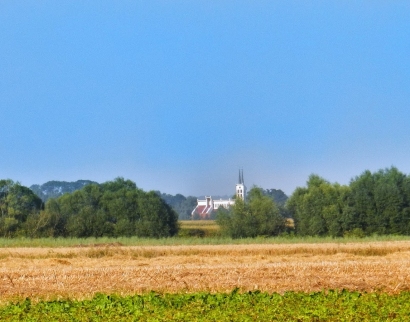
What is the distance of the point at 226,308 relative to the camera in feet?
40.4

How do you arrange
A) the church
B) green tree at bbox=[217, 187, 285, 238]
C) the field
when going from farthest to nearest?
1. the church
2. green tree at bbox=[217, 187, 285, 238]
3. the field

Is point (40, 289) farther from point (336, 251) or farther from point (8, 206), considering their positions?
point (8, 206)

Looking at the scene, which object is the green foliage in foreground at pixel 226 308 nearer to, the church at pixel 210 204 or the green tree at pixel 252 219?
the green tree at pixel 252 219

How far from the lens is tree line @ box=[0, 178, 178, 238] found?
219 feet

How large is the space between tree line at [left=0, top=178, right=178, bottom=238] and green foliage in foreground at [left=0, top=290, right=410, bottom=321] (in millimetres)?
54545

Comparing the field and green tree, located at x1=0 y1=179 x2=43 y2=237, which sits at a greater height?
green tree, located at x1=0 y1=179 x2=43 y2=237

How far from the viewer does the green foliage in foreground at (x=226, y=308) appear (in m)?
11.6

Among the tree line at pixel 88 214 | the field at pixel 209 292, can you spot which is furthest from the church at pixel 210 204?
the field at pixel 209 292

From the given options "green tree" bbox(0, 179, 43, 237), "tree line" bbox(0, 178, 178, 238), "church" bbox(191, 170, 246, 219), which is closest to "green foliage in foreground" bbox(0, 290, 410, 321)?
"tree line" bbox(0, 178, 178, 238)

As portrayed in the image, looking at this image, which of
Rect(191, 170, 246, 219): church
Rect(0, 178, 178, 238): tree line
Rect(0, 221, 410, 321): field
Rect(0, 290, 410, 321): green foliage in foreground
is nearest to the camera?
Rect(0, 290, 410, 321): green foliage in foreground

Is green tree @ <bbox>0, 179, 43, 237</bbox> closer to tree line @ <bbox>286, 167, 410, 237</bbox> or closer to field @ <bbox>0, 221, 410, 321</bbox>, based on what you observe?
tree line @ <bbox>286, 167, 410, 237</bbox>

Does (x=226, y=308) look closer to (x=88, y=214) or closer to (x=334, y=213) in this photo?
(x=334, y=213)

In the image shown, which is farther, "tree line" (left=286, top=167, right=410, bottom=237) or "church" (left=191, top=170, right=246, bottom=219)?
"church" (left=191, top=170, right=246, bottom=219)

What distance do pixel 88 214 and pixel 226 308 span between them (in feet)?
190
